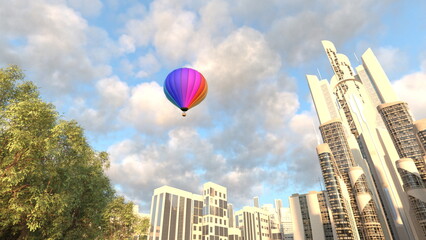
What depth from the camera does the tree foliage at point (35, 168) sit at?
13617mm

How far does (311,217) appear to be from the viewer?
4358 inches

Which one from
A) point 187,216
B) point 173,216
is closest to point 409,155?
point 187,216

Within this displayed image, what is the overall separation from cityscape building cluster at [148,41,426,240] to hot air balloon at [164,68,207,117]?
81.0 m

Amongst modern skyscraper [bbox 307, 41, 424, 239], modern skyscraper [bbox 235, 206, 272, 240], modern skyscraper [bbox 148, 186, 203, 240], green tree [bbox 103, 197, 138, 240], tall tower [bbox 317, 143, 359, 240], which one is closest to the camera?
green tree [bbox 103, 197, 138, 240]

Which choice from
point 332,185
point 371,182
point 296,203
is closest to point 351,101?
point 371,182

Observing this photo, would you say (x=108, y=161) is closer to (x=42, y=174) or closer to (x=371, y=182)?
(x=42, y=174)

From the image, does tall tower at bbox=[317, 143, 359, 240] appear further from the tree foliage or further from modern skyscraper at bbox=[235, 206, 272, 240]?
the tree foliage

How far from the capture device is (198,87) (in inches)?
1009

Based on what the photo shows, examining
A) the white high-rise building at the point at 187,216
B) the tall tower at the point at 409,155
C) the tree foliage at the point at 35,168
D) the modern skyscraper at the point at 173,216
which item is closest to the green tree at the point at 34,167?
the tree foliage at the point at 35,168

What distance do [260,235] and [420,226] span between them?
7435cm

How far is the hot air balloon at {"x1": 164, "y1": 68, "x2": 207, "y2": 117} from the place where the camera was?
25.1 metres

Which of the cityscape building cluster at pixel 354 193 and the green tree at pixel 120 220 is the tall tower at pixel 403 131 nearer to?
the cityscape building cluster at pixel 354 193

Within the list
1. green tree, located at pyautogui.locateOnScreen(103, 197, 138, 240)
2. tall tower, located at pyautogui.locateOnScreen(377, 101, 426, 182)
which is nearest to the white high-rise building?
green tree, located at pyautogui.locateOnScreen(103, 197, 138, 240)

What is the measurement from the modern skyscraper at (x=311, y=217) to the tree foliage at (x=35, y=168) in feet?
373
